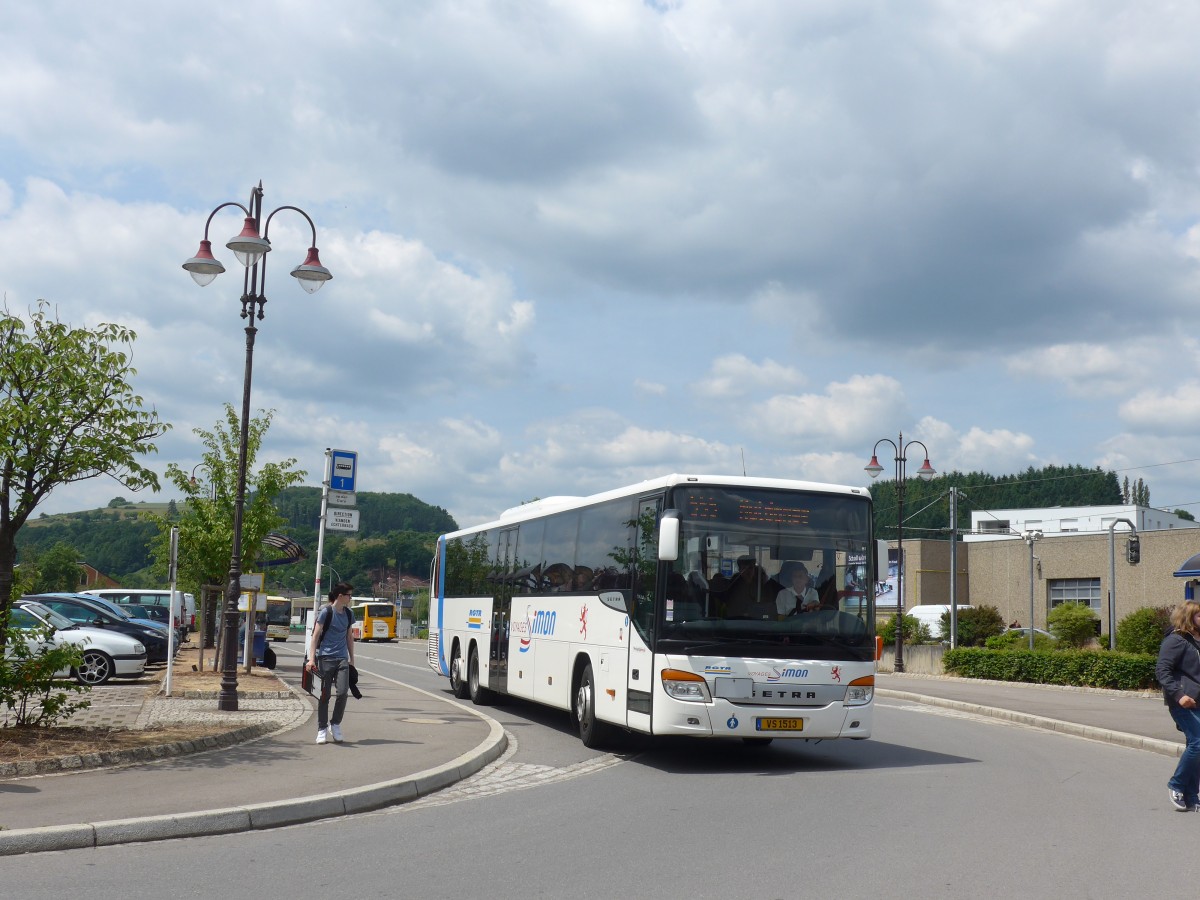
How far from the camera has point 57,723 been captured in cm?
1238

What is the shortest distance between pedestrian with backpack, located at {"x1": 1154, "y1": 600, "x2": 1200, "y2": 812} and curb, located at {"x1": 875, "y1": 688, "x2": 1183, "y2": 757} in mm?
6201

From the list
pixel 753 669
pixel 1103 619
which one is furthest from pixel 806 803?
pixel 1103 619

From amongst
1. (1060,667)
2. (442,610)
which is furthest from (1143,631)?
(442,610)

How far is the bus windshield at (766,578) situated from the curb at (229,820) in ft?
9.97

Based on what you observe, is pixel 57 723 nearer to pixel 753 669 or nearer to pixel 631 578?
pixel 631 578

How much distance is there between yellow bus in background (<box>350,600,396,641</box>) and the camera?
7644cm

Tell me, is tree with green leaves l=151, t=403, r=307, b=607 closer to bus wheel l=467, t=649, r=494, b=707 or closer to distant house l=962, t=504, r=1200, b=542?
bus wheel l=467, t=649, r=494, b=707

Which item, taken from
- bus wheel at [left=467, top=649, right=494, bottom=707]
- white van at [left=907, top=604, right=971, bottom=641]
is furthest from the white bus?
white van at [left=907, top=604, right=971, bottom=641]

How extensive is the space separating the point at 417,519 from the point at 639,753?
164 meters

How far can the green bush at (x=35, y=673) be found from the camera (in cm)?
1151

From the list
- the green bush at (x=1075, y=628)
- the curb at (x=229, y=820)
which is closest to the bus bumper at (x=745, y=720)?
the curb at (x=229, y=820)

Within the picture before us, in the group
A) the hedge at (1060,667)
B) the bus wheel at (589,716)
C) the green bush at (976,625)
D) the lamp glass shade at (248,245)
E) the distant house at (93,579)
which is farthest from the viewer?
the distant house at (93,579)

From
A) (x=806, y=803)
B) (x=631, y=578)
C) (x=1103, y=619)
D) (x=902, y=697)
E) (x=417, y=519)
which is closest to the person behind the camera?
(x=806, y=803)

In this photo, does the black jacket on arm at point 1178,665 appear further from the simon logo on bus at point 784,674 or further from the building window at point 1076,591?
the building window at point 1076,591
